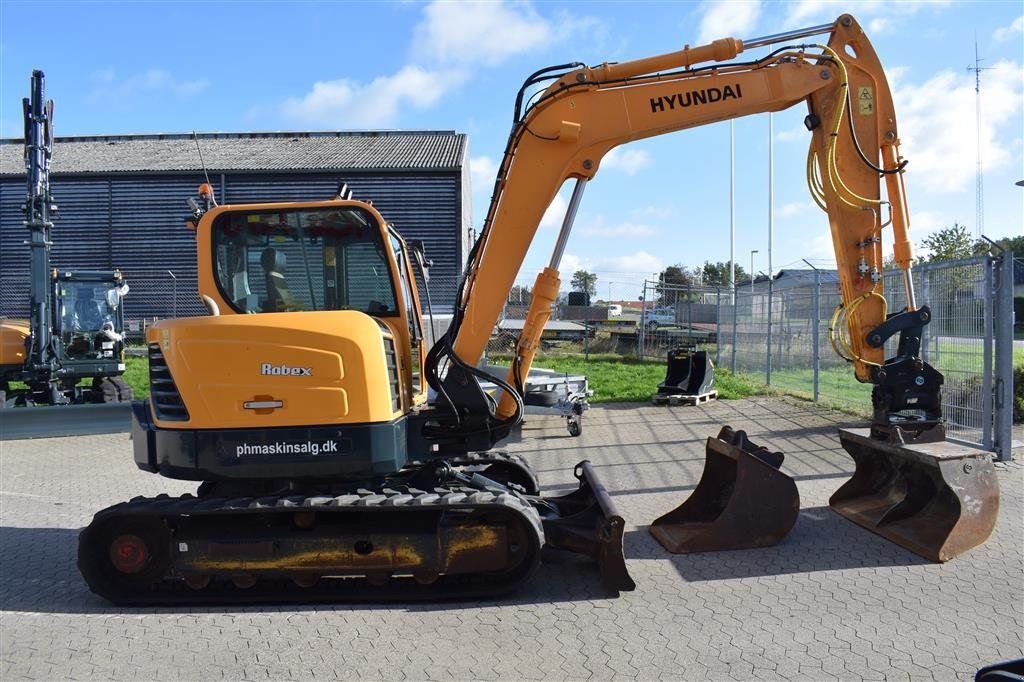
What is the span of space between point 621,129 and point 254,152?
28.6 metres

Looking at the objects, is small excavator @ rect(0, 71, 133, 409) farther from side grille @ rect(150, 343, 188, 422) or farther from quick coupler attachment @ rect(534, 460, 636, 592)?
quick coupler attachment @ rect(534, 460, 636, 592)

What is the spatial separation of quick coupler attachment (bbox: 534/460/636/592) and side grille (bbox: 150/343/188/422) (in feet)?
8.49

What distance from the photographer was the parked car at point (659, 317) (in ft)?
79.4

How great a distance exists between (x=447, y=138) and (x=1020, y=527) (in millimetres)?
29186

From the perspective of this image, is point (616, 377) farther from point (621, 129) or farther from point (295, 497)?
point (295, 497)

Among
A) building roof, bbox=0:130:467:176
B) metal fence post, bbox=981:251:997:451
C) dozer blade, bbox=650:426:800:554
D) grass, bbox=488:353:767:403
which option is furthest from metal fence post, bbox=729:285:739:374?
building roof, bbox=0:130:467:176

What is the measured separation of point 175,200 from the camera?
94.8ft

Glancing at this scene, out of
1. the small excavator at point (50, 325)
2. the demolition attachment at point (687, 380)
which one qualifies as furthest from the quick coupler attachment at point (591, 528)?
the small excavator at point (50, 325)

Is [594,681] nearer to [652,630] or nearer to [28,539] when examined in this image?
[652,630]

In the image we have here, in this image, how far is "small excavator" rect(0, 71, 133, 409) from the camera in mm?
12898

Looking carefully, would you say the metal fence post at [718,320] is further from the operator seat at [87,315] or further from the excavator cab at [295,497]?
the excavator cab at [295,497]

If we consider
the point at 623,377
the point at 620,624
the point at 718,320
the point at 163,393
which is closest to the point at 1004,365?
the point at 620,624

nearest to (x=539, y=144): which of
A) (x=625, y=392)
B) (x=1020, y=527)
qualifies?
(x=1020, y=527)

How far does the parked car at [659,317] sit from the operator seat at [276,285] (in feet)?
63.8
